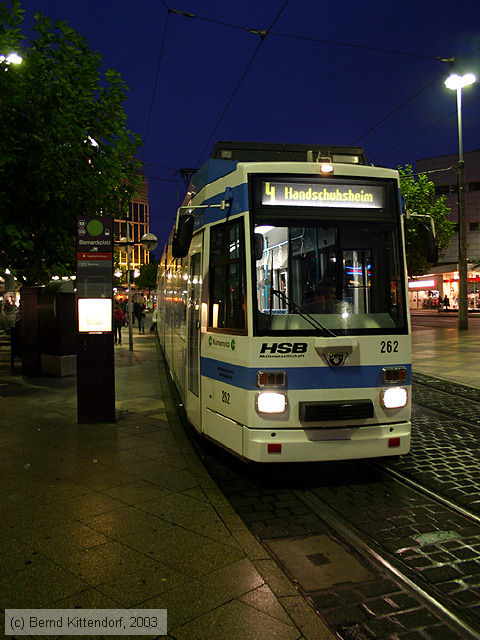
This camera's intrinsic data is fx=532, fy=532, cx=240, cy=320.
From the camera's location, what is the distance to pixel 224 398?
536 cm

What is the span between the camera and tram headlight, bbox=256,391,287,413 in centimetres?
482

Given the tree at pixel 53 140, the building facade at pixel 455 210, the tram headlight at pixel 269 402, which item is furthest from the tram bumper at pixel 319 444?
the building facade at pixel 455 210

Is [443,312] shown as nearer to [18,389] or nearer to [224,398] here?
[18,389]

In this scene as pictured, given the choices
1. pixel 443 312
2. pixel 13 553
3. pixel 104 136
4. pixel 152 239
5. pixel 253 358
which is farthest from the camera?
pixel 443 312

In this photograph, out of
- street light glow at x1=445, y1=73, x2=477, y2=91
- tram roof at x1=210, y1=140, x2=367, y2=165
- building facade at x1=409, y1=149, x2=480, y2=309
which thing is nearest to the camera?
tram roof at x1=210, y1=140, x2=367, y2=165

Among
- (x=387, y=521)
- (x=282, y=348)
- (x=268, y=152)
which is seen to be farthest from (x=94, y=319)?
(x=387, y=521)

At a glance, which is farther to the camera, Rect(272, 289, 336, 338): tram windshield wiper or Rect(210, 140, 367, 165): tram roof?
Rect(210, 140, 367, 165): tram roof

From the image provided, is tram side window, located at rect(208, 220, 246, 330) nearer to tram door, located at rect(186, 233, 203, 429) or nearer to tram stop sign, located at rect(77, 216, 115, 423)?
tram door, located at rect(186, 233, 203, 429)

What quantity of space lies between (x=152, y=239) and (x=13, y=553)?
16399mm

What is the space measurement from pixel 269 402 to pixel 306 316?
86cm

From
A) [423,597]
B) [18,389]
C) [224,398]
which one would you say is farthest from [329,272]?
[18,389]

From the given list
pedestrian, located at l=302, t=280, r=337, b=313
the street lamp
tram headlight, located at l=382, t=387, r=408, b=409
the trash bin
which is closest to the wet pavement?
tram headlight, located at l=382, t=387, r=408, b=409

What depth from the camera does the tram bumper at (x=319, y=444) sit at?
4820 millimetres

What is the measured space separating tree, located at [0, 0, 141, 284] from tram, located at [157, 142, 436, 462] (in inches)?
212
